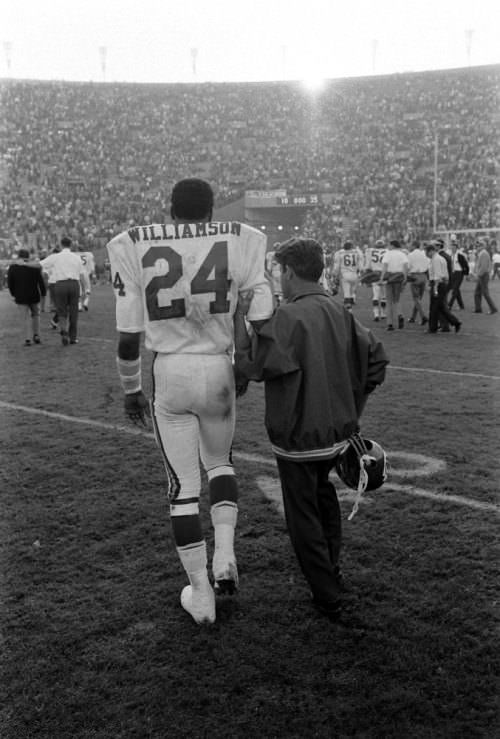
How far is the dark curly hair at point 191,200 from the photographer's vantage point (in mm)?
3199

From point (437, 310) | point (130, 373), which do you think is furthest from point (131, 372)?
point (437, 310)

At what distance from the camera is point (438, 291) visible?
12.5 m

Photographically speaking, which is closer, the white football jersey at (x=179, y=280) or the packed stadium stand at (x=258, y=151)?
the white football jersey at (x=179, y=280)

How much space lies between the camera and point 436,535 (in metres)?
4.02

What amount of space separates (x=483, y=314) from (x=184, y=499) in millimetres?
13978

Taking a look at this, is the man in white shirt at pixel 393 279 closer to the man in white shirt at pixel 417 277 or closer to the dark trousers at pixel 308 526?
the man in white shirt at pixel 417 277

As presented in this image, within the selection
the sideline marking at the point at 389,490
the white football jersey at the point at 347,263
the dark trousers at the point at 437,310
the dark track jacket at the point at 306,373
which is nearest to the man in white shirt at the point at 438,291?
the dark trousers at the point at 437,310

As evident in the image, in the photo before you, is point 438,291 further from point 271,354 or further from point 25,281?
point 271,354

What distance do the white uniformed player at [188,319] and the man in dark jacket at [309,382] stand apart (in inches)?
4.6

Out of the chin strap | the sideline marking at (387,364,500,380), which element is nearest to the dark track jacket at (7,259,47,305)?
the sideline marking at (387,364,500,380)

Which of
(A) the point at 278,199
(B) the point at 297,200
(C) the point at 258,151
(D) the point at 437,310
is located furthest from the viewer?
(C) the point at 258,151

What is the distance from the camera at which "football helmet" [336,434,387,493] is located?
10.8 ft

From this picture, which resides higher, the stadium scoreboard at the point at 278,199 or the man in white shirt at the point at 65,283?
the stadium scoreboard at the point at 278,199

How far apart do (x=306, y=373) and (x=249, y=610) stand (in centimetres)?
109
